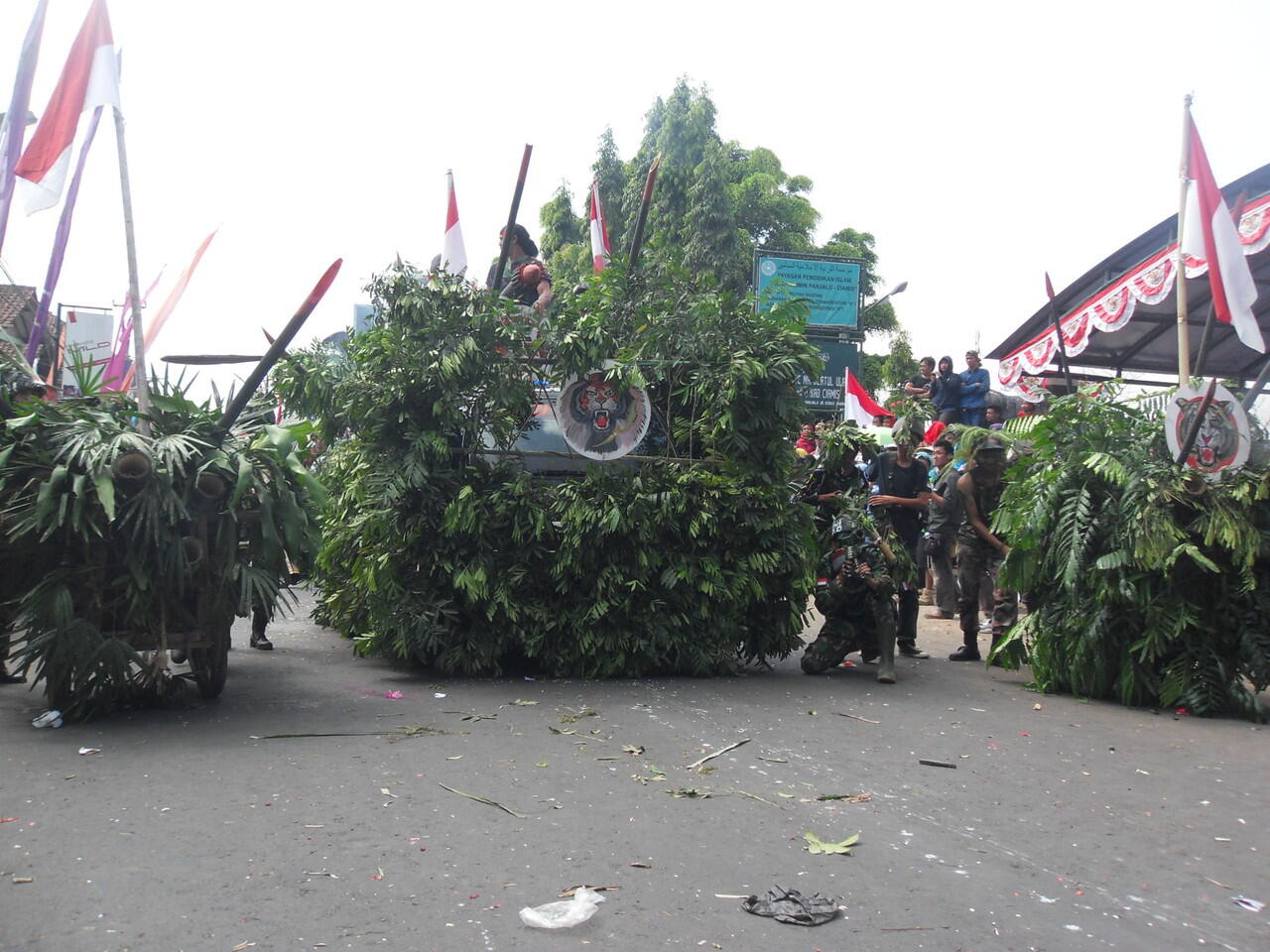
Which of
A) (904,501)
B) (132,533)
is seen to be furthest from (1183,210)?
(132,533)

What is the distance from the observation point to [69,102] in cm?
712

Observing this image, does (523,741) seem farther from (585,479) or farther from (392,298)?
(392,298)

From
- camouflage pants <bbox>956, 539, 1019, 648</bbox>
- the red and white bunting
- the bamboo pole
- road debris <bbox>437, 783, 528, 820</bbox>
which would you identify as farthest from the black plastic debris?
the red and white bunting

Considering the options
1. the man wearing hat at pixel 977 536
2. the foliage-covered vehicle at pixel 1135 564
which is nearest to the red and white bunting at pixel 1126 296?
the man wearing hat at pixel 977 536

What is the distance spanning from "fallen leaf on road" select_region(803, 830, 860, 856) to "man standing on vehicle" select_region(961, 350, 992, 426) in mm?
10296

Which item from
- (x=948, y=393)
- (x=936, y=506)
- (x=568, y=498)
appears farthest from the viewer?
(x=948, y=393)

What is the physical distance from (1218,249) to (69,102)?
757 centimetres

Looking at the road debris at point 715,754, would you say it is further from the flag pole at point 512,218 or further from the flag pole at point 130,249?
the flag pole at point 512,218

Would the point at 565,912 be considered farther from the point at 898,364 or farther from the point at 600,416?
the point at 898,364

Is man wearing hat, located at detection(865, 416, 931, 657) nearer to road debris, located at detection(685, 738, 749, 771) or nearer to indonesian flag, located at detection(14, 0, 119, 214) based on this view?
road debris, located at detection(685, 738, 749, 771)

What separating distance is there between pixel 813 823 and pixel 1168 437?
12.4ft

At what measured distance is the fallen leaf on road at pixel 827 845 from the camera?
412cm

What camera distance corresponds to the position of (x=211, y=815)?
4.44m

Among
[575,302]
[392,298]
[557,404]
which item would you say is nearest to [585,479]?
[557,404]
